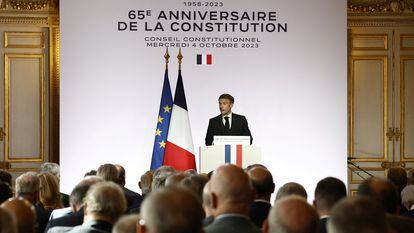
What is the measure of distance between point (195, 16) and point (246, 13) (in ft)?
2.38

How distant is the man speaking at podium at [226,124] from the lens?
11602 millimetres

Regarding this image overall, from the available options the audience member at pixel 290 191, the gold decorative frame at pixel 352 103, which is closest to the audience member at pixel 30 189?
the audience member at pixel 290 191

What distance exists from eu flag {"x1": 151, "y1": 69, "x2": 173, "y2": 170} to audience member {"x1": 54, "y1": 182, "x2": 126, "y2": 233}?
747 centimetres

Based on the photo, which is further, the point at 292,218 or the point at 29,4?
the point at 29,4

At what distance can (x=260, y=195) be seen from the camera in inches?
223

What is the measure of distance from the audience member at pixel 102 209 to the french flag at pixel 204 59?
7.78 metres

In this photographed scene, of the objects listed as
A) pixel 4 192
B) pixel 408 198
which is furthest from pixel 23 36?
pixel 408 198

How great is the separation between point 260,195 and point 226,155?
15.6 feet

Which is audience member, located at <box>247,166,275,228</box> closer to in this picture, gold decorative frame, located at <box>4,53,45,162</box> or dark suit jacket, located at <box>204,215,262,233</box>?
dark suit jacket, located at <box>204,215,262,233</box>

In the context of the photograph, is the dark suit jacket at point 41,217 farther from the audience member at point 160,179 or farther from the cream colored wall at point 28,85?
the cream colored wall at point 28,85

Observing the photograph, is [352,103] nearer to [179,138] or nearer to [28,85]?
[179,138]

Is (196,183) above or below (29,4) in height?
below

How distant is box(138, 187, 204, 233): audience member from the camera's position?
2621mm

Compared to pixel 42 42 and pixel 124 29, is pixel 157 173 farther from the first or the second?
pixel 42 42
